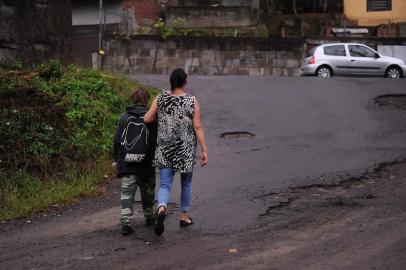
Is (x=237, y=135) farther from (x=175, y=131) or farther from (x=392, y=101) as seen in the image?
(x=175, y=131)

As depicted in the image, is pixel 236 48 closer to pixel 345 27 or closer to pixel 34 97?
pixel 345 27

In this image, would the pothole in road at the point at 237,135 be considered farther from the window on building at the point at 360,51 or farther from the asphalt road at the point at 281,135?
the window on building at the point at 360,51

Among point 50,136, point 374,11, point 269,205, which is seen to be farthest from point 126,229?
point 374,11

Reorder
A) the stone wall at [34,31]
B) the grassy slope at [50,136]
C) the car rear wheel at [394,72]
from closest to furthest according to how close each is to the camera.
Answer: the grassy slope at [50,136] < the stone wall at [34,31] < the car rear wheel at [394,72]

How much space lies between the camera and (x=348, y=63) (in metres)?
22.1

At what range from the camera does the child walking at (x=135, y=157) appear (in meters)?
6.43

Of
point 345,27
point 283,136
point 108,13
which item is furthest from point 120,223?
point 345,27

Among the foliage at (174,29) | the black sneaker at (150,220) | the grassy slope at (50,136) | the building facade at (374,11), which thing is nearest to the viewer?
the black sneaker at (150,220)

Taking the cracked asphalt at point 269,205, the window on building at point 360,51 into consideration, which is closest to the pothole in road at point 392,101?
the cracked asphalt at point 269,205

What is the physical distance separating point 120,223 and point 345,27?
25.1 m

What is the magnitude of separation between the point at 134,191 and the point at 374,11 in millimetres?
27748

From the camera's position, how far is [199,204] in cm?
770

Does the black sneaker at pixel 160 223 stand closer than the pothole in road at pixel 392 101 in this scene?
Yes

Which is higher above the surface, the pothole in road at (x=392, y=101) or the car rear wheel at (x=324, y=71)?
the car rear wheel at (x=324, y=71)
